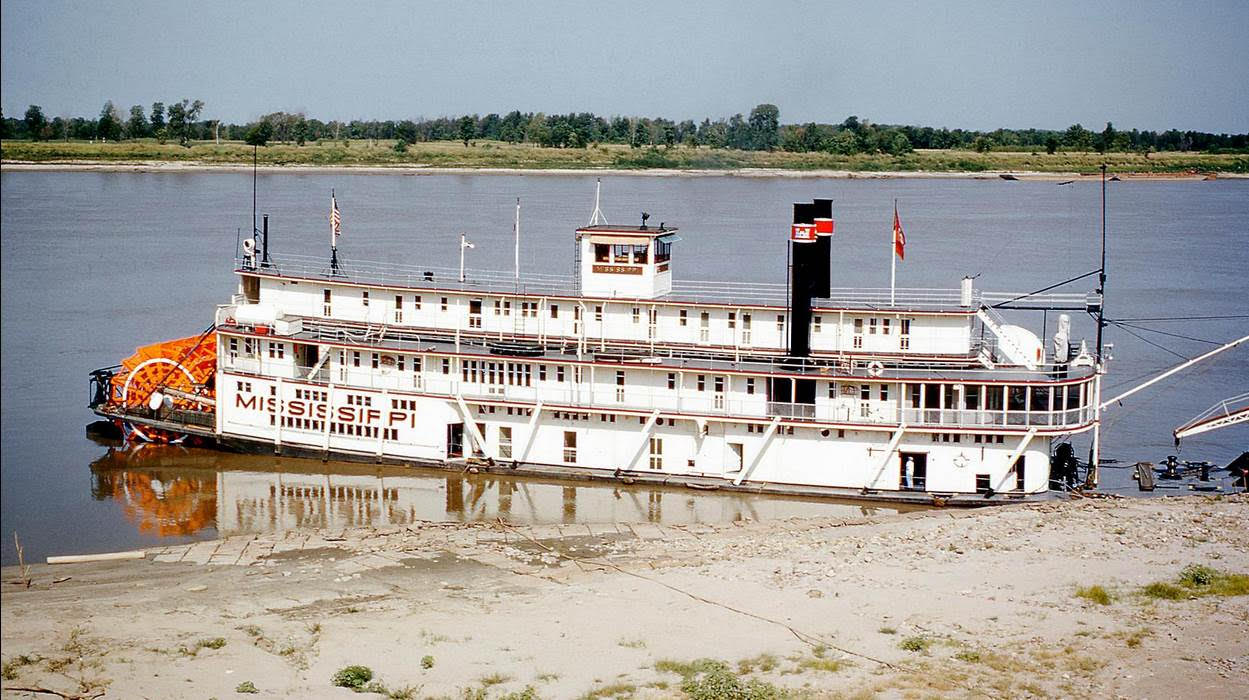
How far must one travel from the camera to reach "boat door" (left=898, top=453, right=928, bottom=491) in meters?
33.3

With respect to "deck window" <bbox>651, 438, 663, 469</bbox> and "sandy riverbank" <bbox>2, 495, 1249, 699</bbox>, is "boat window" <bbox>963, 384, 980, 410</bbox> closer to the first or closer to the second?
"sandy riverbank" <bbox>2, 495, 1249, 699</bbox>

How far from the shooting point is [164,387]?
39.6 metres

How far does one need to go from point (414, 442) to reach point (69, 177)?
112 meters

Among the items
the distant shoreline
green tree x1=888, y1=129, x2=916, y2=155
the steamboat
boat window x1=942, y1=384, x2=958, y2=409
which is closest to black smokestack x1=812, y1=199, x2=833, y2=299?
the steamboat

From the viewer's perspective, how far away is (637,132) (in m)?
168

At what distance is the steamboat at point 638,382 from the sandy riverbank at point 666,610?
9.09ft

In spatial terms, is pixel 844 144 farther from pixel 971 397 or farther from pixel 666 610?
pixel 666 610

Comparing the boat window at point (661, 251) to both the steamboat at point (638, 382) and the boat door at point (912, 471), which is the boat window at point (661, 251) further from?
the boat door at point (912, 471)

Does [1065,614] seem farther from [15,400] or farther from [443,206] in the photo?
[443,206]

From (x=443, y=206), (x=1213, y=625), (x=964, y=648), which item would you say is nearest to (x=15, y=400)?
(x=964, y=648)

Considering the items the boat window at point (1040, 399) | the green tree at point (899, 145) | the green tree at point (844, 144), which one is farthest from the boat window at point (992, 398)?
the green tree at point (899, 145)

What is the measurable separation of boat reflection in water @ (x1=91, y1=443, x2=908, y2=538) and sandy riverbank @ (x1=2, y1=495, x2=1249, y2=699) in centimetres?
188

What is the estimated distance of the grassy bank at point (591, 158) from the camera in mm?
147500

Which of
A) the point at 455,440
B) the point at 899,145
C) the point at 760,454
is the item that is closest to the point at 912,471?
the point at 760,454
